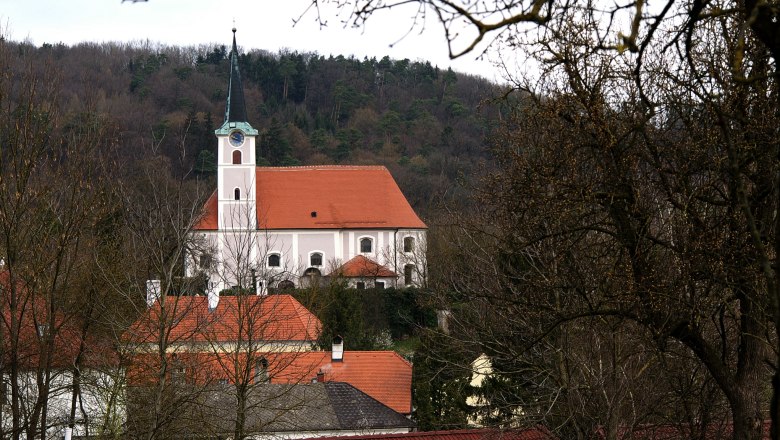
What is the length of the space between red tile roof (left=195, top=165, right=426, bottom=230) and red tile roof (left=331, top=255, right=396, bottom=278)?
2279mm

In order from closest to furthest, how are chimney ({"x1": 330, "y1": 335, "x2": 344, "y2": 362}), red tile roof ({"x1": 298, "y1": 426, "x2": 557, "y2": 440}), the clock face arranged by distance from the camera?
red tile roof ({"x1": 298, "y1": 426, "x2": 557, "y2": 440})
chimney ({"x1": 330, "y1": 335, "x2": 344, "y2": 362})
the clock face

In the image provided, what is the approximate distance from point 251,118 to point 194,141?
19797 mm

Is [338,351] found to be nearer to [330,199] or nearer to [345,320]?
[345,320]

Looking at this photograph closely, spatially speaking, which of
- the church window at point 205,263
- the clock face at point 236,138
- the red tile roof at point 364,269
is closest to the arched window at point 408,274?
the red tile roof at point 364,269

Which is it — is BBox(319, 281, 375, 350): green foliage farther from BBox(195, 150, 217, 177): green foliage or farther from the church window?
BBox(195, 150, 217, 177): green foliage

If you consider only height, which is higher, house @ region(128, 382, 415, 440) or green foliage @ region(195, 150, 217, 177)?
green foliage @ region(195, 150, 217, 177)

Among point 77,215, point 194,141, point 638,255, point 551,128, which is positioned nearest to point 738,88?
point 638,255

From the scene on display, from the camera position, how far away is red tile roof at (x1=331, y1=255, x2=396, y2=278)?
45969mm

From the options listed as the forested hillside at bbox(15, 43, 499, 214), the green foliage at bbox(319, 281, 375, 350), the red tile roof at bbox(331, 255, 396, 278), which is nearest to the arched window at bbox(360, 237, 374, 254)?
the red tile roof at bbox(331, 255, 396, 278)

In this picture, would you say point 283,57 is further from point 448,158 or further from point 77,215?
point 77,215

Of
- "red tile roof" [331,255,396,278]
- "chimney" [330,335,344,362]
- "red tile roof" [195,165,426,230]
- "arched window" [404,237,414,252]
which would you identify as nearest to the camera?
"chimney" [330,335,344,362]

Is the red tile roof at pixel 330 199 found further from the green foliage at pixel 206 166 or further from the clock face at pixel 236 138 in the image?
the green foliage at pixel 206 166

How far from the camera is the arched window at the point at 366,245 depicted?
4916cm

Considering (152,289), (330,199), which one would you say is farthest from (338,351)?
(330,199)
